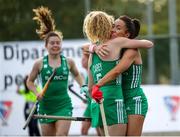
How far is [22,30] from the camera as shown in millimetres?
29500

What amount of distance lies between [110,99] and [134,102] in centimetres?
35

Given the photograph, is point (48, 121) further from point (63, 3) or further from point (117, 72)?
point (63, 3)

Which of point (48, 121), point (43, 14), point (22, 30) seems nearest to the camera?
point (48, 121)

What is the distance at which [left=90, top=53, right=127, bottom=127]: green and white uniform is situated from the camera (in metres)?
8.62

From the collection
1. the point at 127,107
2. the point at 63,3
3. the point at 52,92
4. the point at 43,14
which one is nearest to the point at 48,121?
the point at 52,92

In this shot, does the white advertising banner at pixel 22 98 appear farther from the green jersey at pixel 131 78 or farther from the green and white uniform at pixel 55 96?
the green jersey at pixel 131 78

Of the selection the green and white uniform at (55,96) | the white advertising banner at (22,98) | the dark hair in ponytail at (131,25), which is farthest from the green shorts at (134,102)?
the white advertising banner at (22,98)

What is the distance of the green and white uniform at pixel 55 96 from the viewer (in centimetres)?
1166

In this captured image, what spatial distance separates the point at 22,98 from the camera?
18.6 metres

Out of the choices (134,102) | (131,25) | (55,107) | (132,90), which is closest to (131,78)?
(132,90)

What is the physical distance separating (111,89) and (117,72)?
0.71ft

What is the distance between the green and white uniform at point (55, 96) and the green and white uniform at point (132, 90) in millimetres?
2897

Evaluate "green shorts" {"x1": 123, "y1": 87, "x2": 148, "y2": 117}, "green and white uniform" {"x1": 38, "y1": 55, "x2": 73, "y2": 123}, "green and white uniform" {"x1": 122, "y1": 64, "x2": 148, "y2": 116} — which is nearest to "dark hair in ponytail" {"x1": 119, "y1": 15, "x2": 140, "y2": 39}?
"green and white uniform" {"x1": 122, "y1": 64, "x2": 148, "y2": 116}

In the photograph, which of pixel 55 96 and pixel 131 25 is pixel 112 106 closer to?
pixel 131 25
